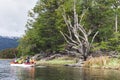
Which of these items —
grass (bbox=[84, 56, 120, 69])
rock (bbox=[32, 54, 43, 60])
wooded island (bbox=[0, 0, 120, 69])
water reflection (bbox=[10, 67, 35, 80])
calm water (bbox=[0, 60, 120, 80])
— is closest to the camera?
calm water (bbox=[0, 60, 120, 80])

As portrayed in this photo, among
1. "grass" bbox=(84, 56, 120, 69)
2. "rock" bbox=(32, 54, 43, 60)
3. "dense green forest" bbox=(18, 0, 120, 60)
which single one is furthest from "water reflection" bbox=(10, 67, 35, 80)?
"rock" bbox=(32, 54, 43, 60)

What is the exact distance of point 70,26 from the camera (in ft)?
230

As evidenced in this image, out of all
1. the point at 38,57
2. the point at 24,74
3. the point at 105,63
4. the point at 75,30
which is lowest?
the point at 24,74

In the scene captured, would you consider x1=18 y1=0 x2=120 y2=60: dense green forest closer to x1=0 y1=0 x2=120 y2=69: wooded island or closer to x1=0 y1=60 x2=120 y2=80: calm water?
x1=0 y1=0 x2=120 y2=69: wooded island

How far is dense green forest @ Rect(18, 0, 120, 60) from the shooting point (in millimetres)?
69875

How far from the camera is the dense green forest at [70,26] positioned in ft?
229

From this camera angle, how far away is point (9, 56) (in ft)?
466

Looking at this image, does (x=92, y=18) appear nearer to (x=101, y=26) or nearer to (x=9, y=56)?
(x=101, y=26)

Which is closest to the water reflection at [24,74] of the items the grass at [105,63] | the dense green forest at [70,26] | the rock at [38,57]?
the grass at [105,63]

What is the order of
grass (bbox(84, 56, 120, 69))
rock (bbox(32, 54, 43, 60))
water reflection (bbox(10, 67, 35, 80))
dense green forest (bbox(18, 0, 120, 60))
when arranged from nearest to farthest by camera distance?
water reflection (bbox(10, 67, 35, 80)) < grass (bbox(84, 56, 120, 69)) < dense green forest (bbox(18, 0, 120, 60)) < rock (bbox(32, 54, 43, 60))

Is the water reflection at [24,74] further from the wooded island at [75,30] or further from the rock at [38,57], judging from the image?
the rock at [38,57]

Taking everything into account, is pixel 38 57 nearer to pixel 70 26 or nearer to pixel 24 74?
pixel 70 26

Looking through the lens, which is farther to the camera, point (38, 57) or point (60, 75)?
point (38, 57)

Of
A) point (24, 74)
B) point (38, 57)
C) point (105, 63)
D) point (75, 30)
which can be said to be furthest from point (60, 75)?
point (38, 57)
